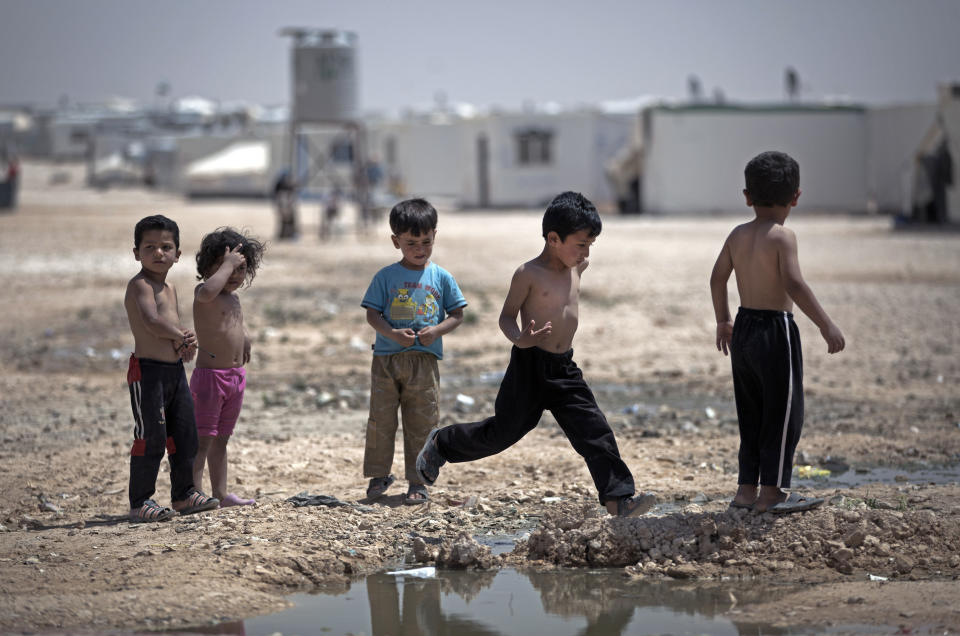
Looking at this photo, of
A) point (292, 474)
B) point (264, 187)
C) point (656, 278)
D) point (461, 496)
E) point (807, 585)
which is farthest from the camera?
point (264, 187)

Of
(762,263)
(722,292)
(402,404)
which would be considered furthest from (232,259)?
(762,263)

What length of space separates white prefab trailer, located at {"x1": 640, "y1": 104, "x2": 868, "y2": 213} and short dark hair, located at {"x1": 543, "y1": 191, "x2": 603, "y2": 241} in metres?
29.4

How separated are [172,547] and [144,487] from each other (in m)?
0.58

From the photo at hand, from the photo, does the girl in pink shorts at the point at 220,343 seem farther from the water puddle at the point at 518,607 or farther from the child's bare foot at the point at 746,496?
the child's bare foot at the point at 746,496

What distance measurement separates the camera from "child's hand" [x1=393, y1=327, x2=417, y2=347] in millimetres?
5086

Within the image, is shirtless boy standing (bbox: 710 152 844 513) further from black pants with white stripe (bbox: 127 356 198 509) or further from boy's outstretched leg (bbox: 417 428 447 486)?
black pants with white stripe (bbox: 127 356 198 509)

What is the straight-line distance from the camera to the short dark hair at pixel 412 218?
5.10 meters

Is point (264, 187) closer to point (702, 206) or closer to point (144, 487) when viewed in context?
point (702, 206)

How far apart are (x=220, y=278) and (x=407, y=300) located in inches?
32.9

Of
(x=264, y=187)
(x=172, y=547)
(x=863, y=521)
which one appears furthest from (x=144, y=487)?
(x=264, y=187)

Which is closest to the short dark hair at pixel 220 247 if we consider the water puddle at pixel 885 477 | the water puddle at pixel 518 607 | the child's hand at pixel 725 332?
the water puddle at pixel 518 607

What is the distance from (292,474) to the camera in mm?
6004

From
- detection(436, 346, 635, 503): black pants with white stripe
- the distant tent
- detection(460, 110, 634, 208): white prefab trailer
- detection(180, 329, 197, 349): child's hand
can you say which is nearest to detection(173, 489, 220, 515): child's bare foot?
detection(180, 329, 197, 349): child's hand

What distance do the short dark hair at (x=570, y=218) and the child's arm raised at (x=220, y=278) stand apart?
4.55 ft
